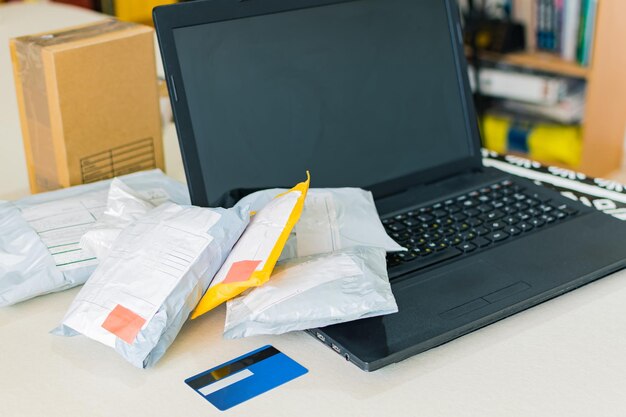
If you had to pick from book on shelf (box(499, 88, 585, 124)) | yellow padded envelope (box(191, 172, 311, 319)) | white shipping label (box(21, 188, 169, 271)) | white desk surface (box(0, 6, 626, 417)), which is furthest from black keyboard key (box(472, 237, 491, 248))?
book on shelf (box(499, 88, 585, 124))

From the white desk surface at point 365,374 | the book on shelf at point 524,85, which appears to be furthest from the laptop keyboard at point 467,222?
the book on shelf at point 524,85

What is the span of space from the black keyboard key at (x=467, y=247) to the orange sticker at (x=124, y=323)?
1.17 ft

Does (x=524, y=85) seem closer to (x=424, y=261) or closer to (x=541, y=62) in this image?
(x=541, y=62)

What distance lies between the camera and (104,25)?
1.07 meters

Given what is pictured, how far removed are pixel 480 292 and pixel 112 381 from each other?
360 millimetres

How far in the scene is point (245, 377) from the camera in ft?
2.29

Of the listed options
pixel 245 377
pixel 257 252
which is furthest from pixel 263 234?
pixel 245 377

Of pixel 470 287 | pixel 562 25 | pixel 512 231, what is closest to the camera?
pixel 470 287

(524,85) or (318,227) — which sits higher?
(318,227)

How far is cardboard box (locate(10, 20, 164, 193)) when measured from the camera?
98cm

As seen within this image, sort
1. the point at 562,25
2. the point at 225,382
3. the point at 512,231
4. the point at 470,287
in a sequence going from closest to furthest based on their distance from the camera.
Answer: the point at 225,382, the point at 470,287, the point at 512,231, the point at 562,25

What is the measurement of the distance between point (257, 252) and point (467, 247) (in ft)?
0.85

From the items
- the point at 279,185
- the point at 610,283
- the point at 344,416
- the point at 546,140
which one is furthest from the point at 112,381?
the point at 546,140

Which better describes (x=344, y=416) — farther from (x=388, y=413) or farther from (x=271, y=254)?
(x=271, y=254)
